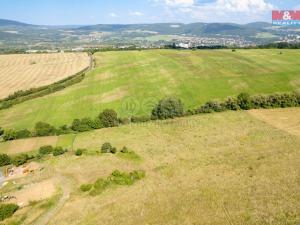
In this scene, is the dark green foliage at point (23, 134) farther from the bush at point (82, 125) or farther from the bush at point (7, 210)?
the bush at point (7, 210)

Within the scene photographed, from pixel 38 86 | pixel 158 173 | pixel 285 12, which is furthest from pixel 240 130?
pixel 38 86

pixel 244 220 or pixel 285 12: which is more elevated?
pixel 285 12

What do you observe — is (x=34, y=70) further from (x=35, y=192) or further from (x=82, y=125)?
(x=35, y=192)

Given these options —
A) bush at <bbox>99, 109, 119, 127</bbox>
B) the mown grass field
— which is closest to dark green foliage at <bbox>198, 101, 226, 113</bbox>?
the mown grass field

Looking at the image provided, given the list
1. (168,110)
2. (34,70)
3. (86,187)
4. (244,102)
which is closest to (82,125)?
(168,110)

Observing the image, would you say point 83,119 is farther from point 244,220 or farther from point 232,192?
point 244,220

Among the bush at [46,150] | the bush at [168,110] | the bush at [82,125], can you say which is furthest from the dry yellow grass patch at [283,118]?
the bush at [46,150]
